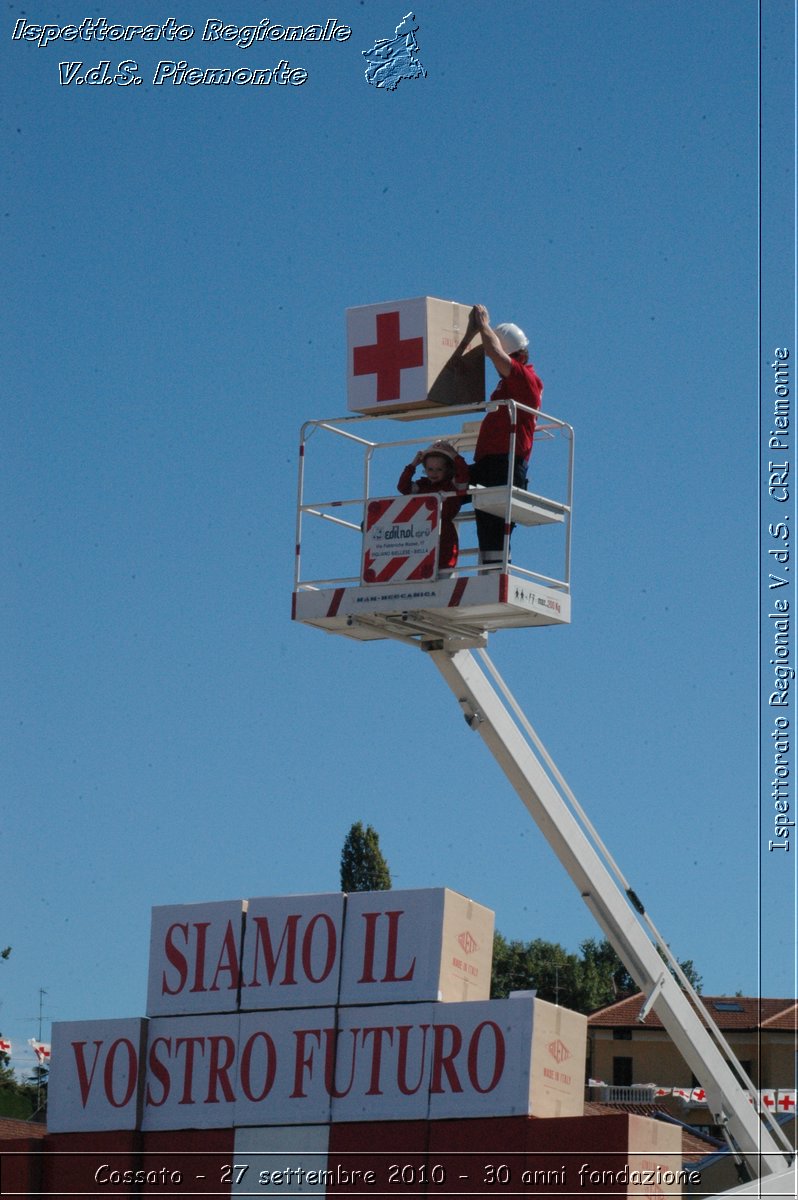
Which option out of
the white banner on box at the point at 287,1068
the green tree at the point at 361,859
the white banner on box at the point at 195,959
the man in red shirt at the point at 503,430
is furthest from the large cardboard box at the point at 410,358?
the green tree at the point at 361,859

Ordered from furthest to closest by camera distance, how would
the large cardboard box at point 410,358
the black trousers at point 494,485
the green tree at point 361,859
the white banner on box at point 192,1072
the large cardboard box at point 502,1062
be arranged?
the green tree at point 361,859 → the large cardboard box at point 410,358 → the white banner on box at point 192,1072 → the black trousers at point 494,485 → the large cardboard box at point 502,1062

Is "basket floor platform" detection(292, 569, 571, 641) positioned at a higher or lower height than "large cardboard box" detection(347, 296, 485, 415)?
lower

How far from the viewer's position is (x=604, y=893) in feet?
55.0

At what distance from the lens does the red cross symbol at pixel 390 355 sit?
16.2m

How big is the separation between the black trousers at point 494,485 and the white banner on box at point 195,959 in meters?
3.65

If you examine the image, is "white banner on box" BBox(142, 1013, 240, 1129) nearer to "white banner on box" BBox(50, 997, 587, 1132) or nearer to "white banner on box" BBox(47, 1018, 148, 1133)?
"white banner on box" BBox(50, 997, 587, 1132)

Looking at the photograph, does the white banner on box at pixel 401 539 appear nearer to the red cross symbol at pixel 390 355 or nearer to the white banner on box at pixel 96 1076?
the red cross symbol at pixel 390 355

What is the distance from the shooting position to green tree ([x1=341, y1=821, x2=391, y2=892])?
67000 millimetres

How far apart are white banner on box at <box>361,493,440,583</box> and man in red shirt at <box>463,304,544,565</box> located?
396 millimetres

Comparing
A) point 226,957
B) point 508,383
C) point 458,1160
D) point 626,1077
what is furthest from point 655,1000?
point 626,1077

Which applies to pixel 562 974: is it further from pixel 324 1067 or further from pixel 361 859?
pixel 324 1067

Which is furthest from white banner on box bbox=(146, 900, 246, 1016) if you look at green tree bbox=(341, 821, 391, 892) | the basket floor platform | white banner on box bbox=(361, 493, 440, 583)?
green tree bbox=(341, 821, 391, 892)

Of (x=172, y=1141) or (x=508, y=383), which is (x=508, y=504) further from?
(x=172, y=1141)

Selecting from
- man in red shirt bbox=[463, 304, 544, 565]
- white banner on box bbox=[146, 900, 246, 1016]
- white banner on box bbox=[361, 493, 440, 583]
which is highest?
man in red shirt bbox=[463, 304, 544, 565]
